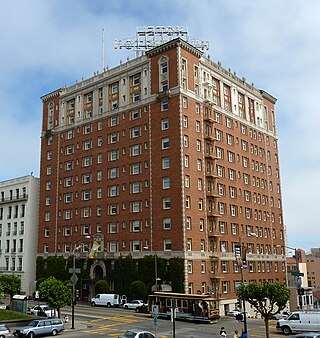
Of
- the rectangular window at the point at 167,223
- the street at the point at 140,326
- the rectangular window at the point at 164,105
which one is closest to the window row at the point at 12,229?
the street at the point at 140,326

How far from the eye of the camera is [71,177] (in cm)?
9044

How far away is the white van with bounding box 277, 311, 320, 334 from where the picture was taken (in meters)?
45.7

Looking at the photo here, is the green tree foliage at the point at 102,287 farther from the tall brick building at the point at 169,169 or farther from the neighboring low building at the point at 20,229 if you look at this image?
the neighboring low building at the point at 20,229

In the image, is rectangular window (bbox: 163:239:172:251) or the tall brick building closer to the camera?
rectangular window (bbox: 163:239:172:251)

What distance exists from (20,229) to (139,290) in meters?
38.9

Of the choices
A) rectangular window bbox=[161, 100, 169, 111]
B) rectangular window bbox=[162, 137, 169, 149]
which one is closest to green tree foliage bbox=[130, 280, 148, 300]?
rectangular window bbox=[162, 137, 169, 149]

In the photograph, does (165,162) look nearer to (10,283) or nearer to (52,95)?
(10,283)

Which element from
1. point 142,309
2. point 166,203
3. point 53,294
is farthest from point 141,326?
point 166,203

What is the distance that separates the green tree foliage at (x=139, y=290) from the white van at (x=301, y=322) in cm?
2787

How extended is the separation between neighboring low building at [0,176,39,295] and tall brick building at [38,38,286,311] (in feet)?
13.0

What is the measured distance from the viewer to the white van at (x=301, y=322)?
1799 inches

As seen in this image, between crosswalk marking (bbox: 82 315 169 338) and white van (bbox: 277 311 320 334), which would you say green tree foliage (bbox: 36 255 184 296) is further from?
white van (bbox: 277 311 320 334)

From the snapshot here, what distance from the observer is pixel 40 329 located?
141 ft

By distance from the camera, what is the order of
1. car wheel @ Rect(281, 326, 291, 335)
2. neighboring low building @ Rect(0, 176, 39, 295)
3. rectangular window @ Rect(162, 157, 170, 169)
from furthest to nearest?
neighboring low building @ Rect(0, 176, 39, 295) → rectangular window @ Rect(162, 157, 170, 169) → car wheel @ Rect(281, 326, 291, 335)
